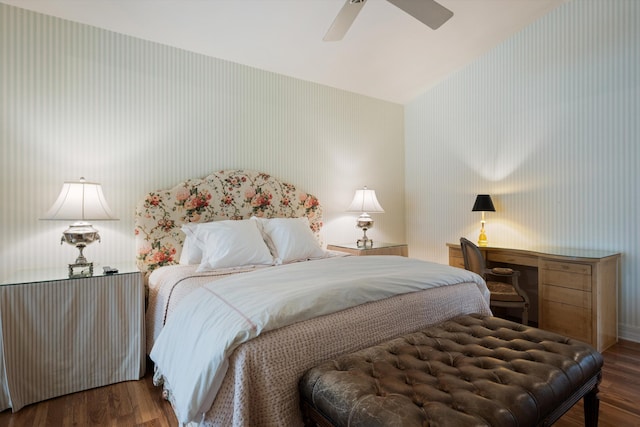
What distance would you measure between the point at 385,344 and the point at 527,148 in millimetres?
2898

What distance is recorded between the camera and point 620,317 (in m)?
2.74

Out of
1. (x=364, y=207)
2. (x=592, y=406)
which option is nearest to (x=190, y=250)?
(x=364, y=207)

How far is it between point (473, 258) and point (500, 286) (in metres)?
0.35

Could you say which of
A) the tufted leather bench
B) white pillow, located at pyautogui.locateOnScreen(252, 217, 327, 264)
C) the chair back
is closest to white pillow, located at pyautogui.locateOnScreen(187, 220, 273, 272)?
white pillow, located at pyautogui.locateOnScreen(252, 217, 327, 264)

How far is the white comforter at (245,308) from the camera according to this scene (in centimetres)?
117

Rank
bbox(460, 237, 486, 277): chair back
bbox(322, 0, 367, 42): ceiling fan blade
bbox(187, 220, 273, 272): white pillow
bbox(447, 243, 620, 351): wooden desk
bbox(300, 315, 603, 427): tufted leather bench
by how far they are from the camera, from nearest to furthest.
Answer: bbox(300, 315, 603, 427): tufted leather bench < bbox(322, 0, 367, 42): ceiling fan blade < bbox(187, 220, 273, 272): white pillow < bbox(447, 243, 620, 351): wooden desk < bbox(460, 237, 486, 277): chair back

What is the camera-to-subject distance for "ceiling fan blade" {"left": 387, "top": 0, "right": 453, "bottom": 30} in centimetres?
196

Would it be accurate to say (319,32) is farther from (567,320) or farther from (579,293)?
(567,320)

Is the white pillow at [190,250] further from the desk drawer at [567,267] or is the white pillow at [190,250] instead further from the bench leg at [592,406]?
the desk drawer at [567,267]

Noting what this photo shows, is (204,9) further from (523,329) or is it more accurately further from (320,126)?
(523,329)

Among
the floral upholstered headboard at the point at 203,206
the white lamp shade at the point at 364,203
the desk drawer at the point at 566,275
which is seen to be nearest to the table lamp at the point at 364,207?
the white lamp shade at the point at 364,203

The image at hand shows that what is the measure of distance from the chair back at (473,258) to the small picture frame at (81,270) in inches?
117

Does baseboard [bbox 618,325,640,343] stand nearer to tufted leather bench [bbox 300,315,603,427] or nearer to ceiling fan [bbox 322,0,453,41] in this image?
tufted leather bench [bbox 300,315,603,427]

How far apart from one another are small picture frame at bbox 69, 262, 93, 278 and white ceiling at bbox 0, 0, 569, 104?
71.7 inches
